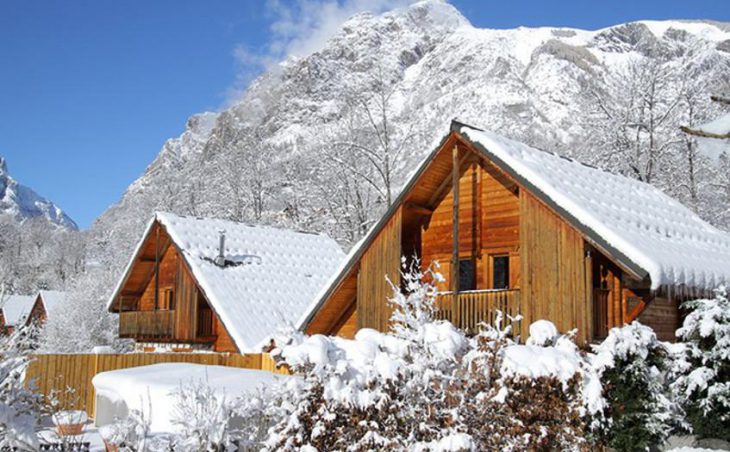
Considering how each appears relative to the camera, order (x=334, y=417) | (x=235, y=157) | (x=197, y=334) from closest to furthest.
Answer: (x=334, y=417)
(x=197, y=334)
(x=235, y=157)

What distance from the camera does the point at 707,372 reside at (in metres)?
11.5

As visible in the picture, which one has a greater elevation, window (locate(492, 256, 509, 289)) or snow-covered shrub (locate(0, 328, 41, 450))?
window (locate(492, 256, 509, 289))

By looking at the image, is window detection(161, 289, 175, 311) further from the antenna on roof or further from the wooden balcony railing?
the antenna on roof

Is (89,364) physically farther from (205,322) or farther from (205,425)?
(205,425)

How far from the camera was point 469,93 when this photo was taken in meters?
88.1

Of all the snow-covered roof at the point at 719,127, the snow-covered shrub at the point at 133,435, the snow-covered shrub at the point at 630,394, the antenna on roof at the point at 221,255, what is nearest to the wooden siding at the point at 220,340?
the antenna on roof at the point at 221,255

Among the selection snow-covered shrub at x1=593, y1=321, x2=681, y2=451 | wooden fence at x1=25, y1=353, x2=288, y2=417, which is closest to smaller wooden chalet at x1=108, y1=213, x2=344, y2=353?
wooden fence at x1=25, y1=353, x2=288, y2=417

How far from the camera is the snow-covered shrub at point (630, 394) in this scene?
34.0ft

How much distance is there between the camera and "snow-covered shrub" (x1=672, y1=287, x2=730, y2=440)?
37.4 feet

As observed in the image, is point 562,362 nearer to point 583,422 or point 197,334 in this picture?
point 583,422

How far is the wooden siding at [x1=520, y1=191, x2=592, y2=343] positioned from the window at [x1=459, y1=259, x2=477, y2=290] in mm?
2452

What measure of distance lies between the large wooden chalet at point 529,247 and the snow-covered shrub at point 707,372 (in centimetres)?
101

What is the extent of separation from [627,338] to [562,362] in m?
1.79

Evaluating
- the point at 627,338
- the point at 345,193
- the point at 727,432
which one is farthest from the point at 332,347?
the point at 345,193
